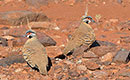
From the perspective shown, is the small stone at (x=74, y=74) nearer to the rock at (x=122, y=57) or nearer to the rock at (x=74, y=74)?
the rock at (x=74, y=74)

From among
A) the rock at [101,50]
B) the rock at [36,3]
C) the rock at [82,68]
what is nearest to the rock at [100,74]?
the rock at [82,68]

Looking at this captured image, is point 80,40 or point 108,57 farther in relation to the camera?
point 80,40

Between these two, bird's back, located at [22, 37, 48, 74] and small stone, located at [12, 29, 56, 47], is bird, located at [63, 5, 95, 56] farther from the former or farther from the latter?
small stone, located at [12, 29, 56, 47]

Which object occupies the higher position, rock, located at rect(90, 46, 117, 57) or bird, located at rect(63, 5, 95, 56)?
bird, located at rect(63, 5, 95, 56)

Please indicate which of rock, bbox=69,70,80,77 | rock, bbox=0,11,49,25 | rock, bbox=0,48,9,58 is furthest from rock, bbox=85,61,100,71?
rock, bbox=0,11,49,25

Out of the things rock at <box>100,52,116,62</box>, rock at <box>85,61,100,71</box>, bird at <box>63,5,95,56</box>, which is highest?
bird at <box>63,5,95,56</box>

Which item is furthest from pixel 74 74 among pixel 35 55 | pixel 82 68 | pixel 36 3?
pixel 36 3

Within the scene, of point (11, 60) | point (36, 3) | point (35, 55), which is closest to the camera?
point (35, 55)

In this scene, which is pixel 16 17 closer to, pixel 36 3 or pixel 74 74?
pixel 36 3

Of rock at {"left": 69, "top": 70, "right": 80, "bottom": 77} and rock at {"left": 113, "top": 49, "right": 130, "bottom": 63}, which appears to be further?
rock at {"left": 113, "top": 49, "right": 130, "bottom": 63}

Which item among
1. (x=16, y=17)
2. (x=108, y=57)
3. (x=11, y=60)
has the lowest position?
(x=11, y=60)

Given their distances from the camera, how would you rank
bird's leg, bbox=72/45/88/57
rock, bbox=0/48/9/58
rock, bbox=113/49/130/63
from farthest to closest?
rock, bbox=0/48/9/58 < bird's leg, bbox=72/45/88/57 < rock, bbox=113/49/130/63

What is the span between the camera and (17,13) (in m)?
13.3

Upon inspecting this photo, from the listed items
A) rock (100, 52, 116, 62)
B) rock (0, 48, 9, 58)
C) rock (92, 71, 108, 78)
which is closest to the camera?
Result: rock (92, 71, 108, 78)
